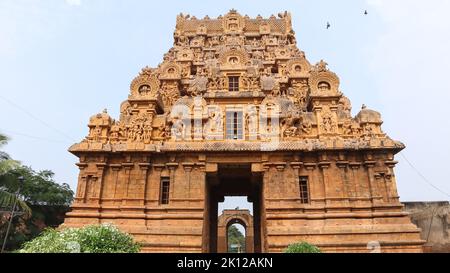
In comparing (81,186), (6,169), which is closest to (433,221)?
(81,186)

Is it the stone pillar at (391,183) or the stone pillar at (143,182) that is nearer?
the stone pillar at (391,183)

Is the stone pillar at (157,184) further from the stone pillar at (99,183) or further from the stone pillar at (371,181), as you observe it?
the stone pillar at (371,181)

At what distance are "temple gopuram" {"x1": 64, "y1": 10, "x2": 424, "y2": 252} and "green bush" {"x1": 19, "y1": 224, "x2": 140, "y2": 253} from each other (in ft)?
14.5

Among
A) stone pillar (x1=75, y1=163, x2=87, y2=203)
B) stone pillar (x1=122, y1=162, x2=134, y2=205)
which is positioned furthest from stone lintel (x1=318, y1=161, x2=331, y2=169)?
stone pillar (x1=75, y1=163, x2=87, y2=203)

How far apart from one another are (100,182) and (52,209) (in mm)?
11090

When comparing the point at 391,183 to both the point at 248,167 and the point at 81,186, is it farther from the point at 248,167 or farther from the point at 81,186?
the point at 81,186

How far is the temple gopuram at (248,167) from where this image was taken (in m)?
15.4

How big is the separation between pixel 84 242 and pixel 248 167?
945 cm

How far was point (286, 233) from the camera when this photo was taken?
50.2 ft

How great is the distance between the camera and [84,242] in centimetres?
1012

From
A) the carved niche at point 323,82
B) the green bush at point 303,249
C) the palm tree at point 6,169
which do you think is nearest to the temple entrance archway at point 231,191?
the green bush at point 303,249

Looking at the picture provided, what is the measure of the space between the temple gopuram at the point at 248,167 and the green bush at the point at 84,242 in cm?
442
